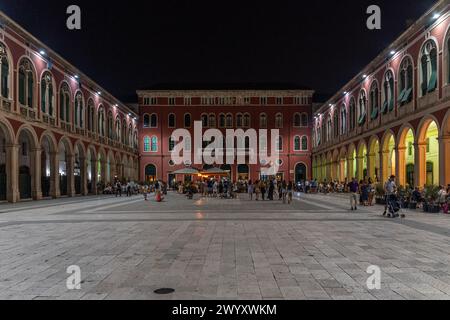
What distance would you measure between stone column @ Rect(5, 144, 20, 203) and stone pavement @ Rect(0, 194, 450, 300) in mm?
13178

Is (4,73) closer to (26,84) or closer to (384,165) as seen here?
(26,84)

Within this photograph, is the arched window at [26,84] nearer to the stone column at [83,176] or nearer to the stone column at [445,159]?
the stone column at [83,176]

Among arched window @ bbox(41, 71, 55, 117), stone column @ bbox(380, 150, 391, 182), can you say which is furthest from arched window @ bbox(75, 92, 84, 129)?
stone column @ bbox(380, 150, 391, 182)

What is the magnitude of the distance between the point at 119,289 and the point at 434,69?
21926mm

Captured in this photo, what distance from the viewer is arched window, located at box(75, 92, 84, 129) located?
3566 cm

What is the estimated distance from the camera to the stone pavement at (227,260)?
546 centimetres

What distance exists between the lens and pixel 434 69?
2238cm

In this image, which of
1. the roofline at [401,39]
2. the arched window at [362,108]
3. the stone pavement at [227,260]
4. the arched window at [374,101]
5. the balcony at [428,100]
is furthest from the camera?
the arched window at [362,108]

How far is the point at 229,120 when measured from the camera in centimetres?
6188

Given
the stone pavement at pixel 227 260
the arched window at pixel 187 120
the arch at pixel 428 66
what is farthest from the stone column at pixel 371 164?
the arched window at pixel 187 120

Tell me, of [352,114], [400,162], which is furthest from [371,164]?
[352,114]

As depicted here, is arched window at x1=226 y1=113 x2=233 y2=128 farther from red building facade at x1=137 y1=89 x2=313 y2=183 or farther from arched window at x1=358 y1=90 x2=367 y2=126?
arched window at x1=358 y1=90 x2=367 y2=126

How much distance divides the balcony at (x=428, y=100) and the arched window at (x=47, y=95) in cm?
2403
